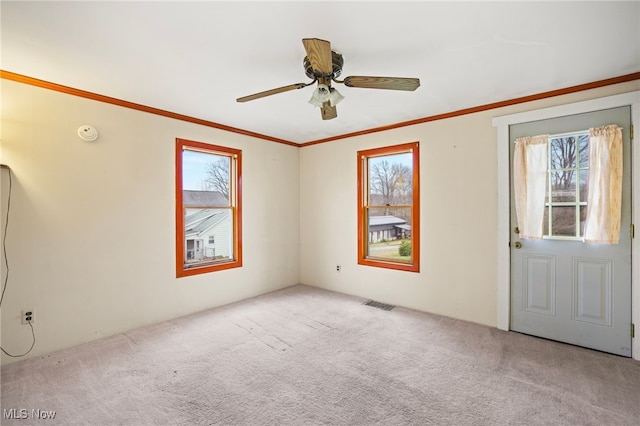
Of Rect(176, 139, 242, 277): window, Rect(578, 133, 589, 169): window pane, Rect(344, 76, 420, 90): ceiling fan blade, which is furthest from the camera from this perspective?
Rect(176, 139, 242, 277): window

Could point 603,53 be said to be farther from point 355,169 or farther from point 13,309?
point 13,309

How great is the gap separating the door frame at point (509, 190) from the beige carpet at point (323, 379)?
37 centimetres

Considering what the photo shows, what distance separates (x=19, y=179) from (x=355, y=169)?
12.5ft

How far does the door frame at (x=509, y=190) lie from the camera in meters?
2.57

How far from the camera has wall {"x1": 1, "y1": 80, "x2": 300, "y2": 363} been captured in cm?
260

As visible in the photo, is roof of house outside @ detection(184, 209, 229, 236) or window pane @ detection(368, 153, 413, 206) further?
window pane @ detection(368, 153, 413, 206)

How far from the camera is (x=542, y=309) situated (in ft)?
9.96

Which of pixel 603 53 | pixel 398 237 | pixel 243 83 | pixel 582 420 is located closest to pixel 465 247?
pixel 398 237

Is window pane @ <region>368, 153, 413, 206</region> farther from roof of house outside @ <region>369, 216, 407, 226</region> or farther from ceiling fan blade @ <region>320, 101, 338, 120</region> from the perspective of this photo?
ceiling fan blade @ <region>320, 101, 338, 120</region>

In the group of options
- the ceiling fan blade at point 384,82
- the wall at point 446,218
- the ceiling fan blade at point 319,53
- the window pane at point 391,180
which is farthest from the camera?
the window pane at point 391,180

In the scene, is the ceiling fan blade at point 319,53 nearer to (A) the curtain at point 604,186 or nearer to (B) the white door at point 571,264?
(B) the white door at point 571,264

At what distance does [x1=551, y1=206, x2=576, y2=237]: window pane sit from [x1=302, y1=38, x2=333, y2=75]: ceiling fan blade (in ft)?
8.91

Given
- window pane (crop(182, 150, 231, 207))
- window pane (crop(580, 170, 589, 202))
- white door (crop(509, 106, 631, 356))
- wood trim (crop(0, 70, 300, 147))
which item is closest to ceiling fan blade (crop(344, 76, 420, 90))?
white door (crop(509, 106, 631, 356))

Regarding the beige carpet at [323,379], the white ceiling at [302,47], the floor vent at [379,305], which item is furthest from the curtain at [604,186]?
the floor vent at [379,305]
